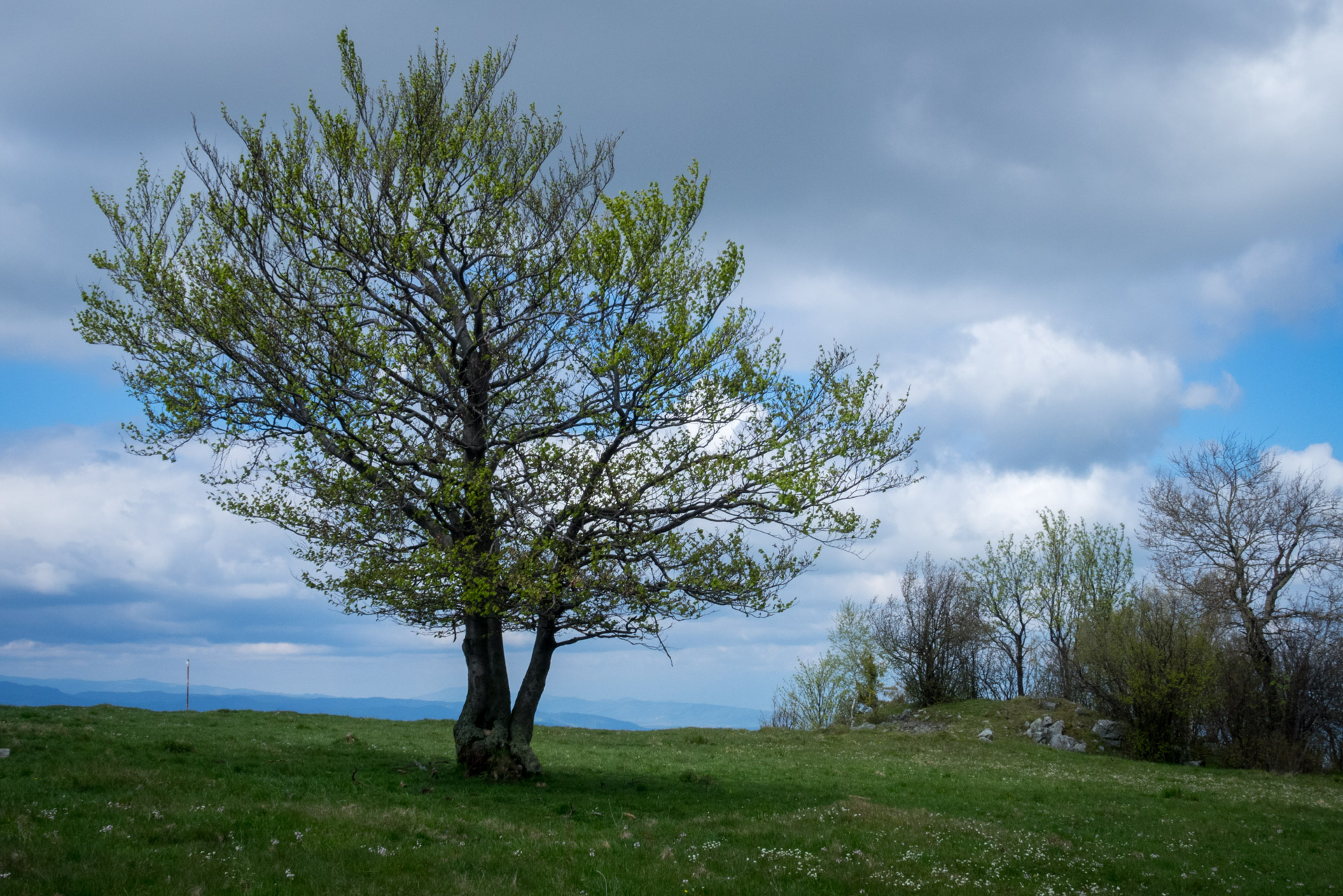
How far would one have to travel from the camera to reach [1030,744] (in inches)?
1543

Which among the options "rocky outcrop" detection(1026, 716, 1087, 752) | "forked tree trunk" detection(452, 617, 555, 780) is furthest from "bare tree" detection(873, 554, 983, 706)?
"forked tree trunk" detection(452, 617, 555, 780)

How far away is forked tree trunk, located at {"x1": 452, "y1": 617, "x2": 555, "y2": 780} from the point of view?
20.3 meters

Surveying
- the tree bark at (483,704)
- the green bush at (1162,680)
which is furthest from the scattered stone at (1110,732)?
the tree bark at (483,704)

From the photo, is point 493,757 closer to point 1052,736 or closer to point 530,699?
point 530,699

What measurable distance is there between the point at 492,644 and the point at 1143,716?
102 feet

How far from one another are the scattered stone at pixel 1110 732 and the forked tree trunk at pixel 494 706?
3120 centimetres

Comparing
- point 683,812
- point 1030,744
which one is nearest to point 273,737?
point 683,812

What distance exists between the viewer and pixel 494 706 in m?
20.6

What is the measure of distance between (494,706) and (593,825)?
6.19 metres

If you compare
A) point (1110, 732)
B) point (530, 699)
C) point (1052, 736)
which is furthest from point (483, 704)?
point (1110, 732)

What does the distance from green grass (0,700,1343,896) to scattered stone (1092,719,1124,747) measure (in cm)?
1122

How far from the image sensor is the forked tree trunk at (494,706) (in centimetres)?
2031

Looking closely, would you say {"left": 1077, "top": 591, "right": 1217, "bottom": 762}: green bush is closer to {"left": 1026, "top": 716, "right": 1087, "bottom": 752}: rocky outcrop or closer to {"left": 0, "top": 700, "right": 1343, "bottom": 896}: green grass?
{"left": 1026, "top": 716, "right": 1087, "bottom": 752}: rocky outcrop

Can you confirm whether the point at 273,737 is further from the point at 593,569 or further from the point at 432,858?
the point at 432,858
